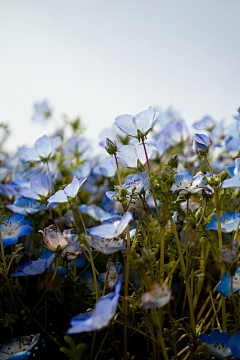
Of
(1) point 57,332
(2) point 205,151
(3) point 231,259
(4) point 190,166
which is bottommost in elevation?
(1) point 57,332

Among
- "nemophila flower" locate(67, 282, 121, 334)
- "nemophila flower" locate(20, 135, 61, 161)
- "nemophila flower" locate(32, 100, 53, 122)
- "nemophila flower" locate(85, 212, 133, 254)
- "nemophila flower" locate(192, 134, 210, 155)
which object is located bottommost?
"nemophila flower" locate(67, 282, 121, 334)

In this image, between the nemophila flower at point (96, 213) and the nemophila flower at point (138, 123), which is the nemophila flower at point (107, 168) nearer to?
the nemophila flower at point (96, 213)

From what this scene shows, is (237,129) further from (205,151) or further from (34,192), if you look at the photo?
(34,192)

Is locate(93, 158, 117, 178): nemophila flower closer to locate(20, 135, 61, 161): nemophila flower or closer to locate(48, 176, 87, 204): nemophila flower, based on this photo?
locate(20, 135, 61, 161): nemophila flower

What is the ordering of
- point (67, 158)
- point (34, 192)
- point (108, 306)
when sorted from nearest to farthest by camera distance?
point (108, 306)
point (34, 192)
point (67, 158)

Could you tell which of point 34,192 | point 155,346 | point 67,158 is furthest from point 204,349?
point 67,158

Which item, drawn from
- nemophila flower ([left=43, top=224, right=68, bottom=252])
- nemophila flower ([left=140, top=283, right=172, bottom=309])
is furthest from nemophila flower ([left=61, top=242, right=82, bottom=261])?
nemophila flower ([left=140, top=283, right=172, bottom=309])

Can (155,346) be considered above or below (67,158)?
below
